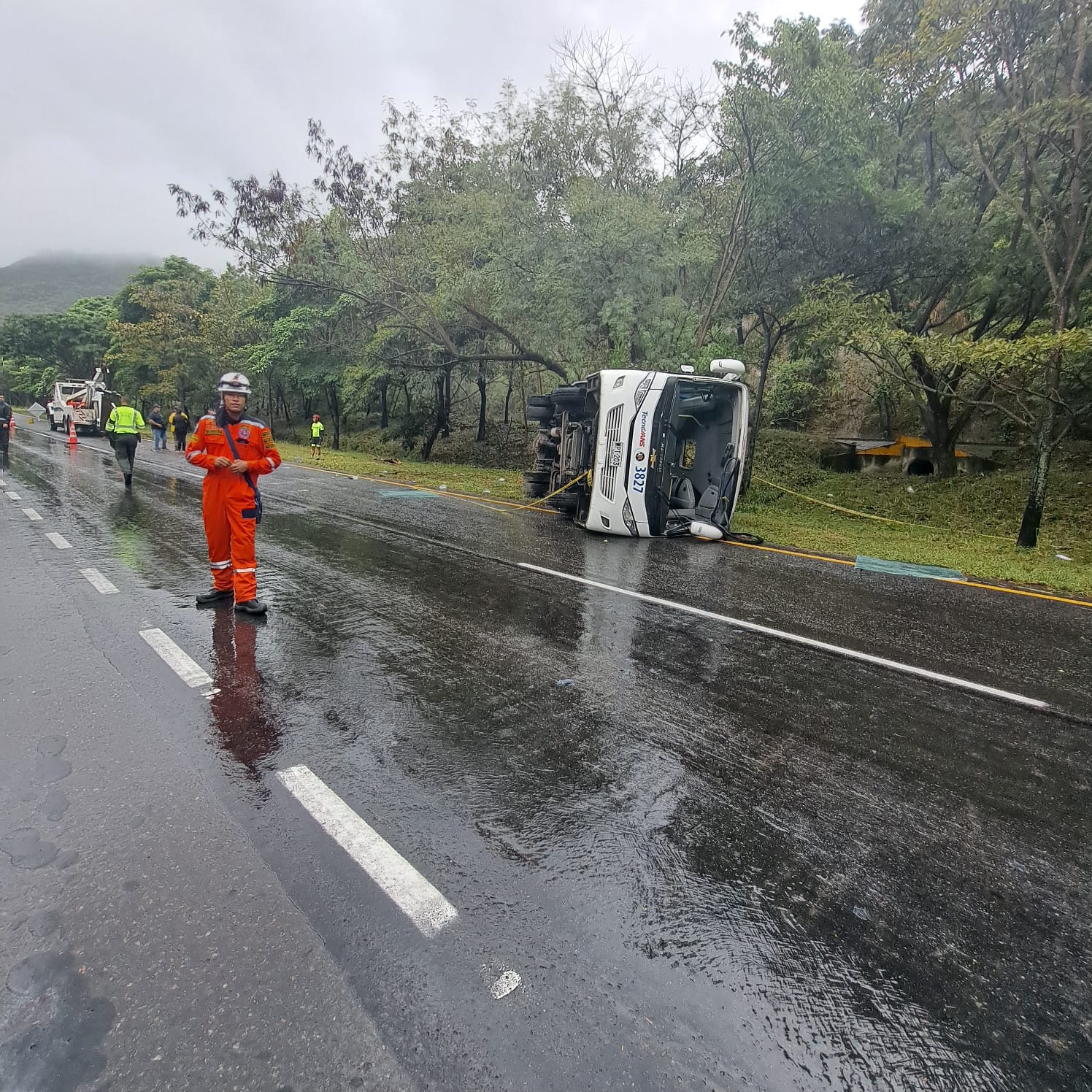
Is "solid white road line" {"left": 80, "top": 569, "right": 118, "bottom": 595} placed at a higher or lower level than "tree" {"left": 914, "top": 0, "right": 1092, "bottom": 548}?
lower

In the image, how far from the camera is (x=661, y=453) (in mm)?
10188

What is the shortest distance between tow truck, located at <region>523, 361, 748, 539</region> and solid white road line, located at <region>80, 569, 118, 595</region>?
6516 mm

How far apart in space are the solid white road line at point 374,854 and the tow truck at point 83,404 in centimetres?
2952

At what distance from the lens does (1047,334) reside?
33.5ft

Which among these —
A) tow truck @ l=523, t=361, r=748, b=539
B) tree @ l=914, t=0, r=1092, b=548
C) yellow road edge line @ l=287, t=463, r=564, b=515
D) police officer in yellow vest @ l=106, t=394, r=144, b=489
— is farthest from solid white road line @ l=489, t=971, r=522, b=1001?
police officer in yellow vest @ l=106, t=394, r=144, b=489

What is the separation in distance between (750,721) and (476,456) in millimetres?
24152

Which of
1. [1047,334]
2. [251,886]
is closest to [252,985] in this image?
[251,886]

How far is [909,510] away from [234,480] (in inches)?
613

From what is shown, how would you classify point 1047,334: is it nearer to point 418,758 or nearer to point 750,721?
point 750,721

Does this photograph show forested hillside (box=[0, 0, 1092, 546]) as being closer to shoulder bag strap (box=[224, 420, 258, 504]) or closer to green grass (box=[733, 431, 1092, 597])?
green grass (box=[733, 431, 1092, 597])

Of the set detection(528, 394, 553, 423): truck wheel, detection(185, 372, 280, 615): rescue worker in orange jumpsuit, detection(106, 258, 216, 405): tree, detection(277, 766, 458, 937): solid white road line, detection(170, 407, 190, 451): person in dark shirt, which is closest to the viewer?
detection(277, 766, 458, 937): solid white road line

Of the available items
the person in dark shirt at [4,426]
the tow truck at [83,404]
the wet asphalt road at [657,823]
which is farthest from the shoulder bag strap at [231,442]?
the tow truck at [83,404]

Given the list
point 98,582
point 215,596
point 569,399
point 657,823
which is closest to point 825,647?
point 657,823

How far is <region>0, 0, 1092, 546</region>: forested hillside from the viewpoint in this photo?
37.0 feet
